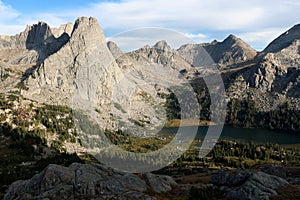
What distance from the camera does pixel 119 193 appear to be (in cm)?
4997

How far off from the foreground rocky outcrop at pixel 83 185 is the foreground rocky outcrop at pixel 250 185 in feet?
39.7

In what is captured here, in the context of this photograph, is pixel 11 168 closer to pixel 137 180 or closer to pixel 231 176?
pixel 137 180

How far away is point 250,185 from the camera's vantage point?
166 ft

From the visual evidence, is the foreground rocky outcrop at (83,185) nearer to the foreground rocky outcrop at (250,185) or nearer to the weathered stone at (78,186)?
the weathered stone at (78,186)

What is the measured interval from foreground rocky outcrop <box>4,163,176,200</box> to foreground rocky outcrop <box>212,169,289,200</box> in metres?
12.1

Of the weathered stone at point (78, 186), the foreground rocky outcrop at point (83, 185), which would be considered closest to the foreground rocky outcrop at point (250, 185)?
the foreground rocky outcrop at point (83, 185)

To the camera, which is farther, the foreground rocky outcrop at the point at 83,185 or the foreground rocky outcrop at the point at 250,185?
the foreground rocky outcrop at the point at 83,185

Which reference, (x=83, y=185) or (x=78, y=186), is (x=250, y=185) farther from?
(x=78, y=186)

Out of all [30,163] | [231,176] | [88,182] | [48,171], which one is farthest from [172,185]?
[30,163]

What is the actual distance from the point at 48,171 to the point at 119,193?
519 inches

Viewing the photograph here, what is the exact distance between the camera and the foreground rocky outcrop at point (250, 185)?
48094 mm

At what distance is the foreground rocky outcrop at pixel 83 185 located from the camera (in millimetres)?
48719

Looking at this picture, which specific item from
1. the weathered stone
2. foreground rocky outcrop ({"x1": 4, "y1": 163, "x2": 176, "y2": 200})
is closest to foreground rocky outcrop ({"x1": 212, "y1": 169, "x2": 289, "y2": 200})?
foreground rocky outcrop ({"x1": 4, "y1": 163, "x2": 176, "y2": 200})

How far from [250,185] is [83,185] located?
93.0ft
